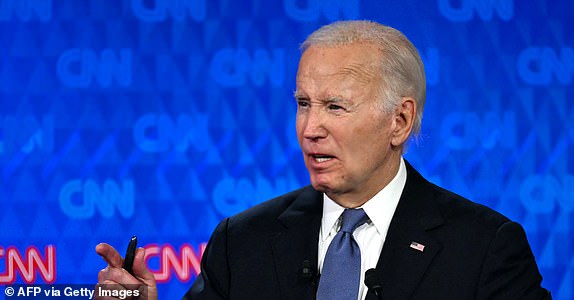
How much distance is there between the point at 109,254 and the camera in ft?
6.58

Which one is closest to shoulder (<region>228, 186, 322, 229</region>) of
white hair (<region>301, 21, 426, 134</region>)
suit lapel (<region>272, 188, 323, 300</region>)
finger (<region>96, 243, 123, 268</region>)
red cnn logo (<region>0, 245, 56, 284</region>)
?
suit lapel (<region>272, 188, 323, 300</region>)

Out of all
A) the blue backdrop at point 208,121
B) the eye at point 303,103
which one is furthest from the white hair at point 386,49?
the blue backdrop at point 208,121

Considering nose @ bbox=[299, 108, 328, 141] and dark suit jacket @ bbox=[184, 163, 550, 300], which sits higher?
nose @ bbox=[299, 108, 328, 141]

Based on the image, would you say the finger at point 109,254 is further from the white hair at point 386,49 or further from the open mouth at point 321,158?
the white hair at point 386,49

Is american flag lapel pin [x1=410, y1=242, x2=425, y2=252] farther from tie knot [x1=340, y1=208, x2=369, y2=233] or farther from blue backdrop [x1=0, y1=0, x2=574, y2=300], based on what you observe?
blue backdrop [x1=0, y1=0, x2=574, y2=300]

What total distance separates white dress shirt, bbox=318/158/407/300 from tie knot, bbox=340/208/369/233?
13mm

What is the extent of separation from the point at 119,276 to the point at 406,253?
0.68m

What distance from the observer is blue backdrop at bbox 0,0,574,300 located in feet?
11.8

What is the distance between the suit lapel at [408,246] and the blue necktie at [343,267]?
0.18 ft

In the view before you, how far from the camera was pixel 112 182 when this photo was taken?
11.9 ft

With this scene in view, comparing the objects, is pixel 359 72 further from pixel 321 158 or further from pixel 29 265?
pixel 29 265

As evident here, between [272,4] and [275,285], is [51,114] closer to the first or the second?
[272,4]

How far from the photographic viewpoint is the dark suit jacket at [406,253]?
215cm

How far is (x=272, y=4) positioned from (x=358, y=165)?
160 cm
